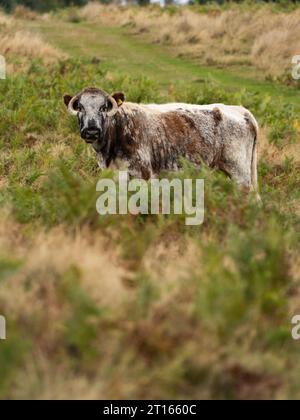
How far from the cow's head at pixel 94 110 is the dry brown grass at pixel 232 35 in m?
13.3

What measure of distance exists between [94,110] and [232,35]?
19.6 m

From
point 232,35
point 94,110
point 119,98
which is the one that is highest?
point 232,35

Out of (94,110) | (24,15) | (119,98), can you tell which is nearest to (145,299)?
(94,110)

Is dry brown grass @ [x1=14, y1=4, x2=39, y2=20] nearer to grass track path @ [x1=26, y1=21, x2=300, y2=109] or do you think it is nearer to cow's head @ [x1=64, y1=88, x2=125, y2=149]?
grass track path @ [x1=26, y1=21, x2=300, y2=109]

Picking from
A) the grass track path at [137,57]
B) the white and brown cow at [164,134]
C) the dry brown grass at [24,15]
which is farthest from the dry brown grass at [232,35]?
the white and brown cow at [164,134]

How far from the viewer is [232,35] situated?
26.4 metres

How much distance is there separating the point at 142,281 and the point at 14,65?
13600 millimetres

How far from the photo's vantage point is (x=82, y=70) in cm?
1839

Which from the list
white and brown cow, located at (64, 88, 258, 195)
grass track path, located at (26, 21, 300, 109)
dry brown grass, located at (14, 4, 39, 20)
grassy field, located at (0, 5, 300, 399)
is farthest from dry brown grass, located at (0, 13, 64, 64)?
dry brown grass, located at (14, 4, 39, 20)

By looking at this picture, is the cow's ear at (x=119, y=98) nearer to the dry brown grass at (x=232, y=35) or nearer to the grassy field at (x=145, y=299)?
the grassy field at (x=145, y=299)

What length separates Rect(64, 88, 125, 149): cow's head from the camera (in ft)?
25.4

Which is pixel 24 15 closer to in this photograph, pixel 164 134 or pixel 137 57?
pixel 137 57

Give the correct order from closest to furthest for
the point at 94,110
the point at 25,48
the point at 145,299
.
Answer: the point at 145,299
the point at 94,110
the point at 25,48

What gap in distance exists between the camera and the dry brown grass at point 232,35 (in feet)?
73.7
